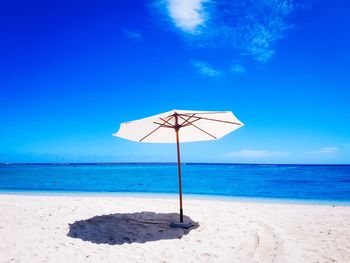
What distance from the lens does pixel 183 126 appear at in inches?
247

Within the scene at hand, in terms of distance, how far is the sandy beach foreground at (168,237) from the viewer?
4629mm

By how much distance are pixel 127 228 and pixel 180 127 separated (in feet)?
8.56

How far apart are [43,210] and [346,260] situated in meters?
7.95

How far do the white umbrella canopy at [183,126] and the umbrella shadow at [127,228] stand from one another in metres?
Result: 2.05

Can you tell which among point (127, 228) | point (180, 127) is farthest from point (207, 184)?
point (180, 127)

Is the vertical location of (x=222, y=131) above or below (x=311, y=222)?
above

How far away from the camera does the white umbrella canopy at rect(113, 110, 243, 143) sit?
5.82 metres

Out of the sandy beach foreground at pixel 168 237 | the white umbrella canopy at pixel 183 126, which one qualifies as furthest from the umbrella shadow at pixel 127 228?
the white umbrella canopy at pixel 183 126

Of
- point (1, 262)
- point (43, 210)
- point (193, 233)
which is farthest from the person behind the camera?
point (43, 210)

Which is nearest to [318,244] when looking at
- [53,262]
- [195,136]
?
[195,136]

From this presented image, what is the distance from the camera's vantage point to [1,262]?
4.34m

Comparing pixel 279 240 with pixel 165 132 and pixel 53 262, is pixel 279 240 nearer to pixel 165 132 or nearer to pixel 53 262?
pixel 165 132

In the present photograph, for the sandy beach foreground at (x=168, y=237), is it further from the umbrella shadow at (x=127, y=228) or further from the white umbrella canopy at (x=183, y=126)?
the white umbrella canopy at (x=183, y=126)

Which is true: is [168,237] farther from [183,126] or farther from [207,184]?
[207,184]
